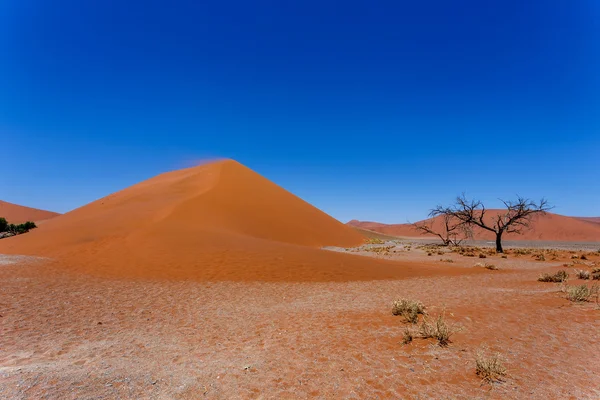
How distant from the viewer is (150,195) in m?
30.8

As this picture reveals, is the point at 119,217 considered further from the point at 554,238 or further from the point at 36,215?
the point at 36,215

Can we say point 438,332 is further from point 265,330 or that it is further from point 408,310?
point 265,330

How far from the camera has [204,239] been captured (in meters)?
18.9

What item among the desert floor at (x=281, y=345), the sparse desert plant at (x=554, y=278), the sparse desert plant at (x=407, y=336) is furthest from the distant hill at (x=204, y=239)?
the sparse desert plant at (x=407, y=336)

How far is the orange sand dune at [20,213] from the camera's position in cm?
8100

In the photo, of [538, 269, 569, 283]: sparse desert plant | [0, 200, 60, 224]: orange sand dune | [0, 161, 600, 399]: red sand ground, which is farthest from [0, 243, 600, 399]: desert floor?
[0, 200, 60, 224]: orange sand dune

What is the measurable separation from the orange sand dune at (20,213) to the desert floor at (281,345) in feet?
320

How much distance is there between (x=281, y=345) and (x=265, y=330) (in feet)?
3.24

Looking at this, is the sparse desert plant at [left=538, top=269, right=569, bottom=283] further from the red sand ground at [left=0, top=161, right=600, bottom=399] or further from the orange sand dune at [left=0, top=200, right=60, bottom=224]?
the orange sand dune at [left=0, top=200, right=60, bottom=224]

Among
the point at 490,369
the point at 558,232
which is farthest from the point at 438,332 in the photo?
the point at 558,232

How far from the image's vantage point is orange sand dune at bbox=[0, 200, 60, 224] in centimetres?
8100

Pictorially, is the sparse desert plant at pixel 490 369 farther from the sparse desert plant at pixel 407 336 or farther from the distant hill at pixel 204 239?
the distant hill at pixel 204 239

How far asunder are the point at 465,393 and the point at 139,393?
4046 mm

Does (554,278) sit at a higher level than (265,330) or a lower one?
higher
